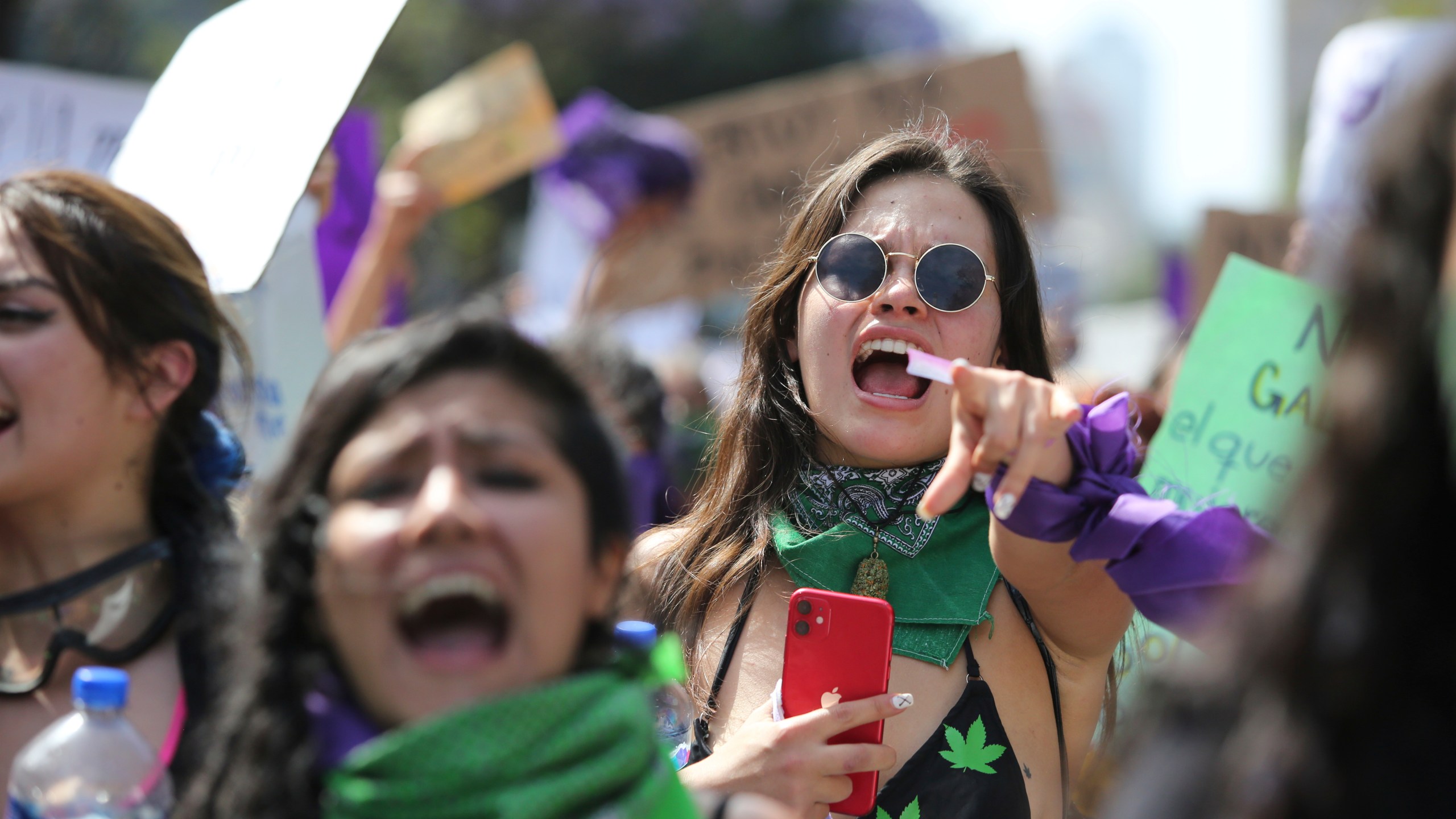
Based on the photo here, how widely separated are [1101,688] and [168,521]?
153cm

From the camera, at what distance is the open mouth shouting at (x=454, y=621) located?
1.45 metres

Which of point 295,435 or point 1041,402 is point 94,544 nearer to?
point 295,435

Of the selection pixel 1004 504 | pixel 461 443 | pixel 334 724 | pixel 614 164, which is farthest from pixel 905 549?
pixel 614 164

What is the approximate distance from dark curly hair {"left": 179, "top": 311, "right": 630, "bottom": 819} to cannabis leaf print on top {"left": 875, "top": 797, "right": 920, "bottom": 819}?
646mm

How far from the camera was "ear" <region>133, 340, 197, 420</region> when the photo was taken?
2.15m

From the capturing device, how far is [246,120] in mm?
2938

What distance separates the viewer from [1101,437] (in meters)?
1.90

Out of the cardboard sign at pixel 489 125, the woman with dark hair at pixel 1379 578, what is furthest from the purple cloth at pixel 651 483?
the woman with dark hair at pixel 1379 578

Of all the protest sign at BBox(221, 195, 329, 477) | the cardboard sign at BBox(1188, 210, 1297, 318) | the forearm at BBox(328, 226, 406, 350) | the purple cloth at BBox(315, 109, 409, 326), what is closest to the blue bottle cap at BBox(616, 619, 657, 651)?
the protest sign at BBox(221, 195, 329, 477)

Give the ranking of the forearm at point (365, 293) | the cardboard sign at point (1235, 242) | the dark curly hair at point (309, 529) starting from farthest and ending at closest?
the cardboard sign at point (1235, 242) < the forearm at point (365, 293) < the dark curly hair at point (309, 529)

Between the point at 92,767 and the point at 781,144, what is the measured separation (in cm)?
526

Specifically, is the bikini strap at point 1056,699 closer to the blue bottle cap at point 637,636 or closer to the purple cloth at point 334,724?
the blue bottle cap at point 637,636

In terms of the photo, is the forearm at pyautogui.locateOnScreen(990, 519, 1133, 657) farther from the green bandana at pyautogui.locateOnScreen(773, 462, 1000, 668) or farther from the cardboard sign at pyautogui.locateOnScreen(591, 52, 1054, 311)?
the cardboard sign at pyautogui.locateOnScreen(591, 52, 1054, 311)

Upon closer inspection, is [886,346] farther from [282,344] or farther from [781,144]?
[781,144]
